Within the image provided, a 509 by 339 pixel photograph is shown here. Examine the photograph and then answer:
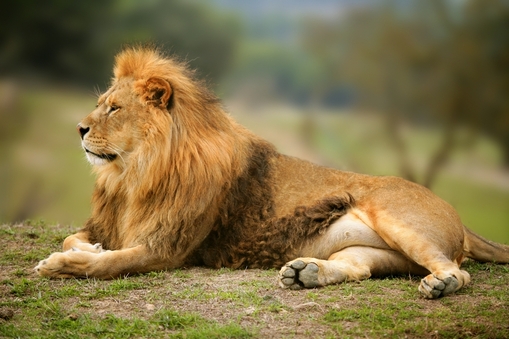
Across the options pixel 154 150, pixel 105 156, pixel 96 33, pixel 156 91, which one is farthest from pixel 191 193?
pixel 96 33

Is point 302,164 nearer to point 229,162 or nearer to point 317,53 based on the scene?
point 229,162

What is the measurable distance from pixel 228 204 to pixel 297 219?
0.51 m

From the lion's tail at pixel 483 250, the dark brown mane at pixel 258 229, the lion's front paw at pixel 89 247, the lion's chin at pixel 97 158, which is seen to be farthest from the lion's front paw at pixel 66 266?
the lion's tail at pixel 483 250

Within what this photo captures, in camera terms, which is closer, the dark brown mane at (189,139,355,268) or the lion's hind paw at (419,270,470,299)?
the lion's hind paw at (419,270,470,299)

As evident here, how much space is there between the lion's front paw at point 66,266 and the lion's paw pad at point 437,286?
2.18 m

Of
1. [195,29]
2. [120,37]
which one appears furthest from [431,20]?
[120,37]

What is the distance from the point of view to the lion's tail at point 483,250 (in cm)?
559

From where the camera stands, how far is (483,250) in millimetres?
5629

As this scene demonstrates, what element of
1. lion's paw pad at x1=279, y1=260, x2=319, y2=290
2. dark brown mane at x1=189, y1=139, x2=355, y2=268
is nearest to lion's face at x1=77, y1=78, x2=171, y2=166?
dark brown mane at x1=189, y1=139, x2=355, y2=268

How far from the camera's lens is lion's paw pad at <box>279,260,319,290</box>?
15.6 ft

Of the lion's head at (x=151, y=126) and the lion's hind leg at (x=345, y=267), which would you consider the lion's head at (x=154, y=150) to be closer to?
the lion's head at (x=151, y=126)

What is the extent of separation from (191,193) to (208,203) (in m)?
0.15

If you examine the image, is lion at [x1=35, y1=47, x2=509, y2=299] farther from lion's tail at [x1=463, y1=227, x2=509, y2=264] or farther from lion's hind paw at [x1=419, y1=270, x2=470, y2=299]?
lion's hind paw at [x1=419, y1=270, x2=470, y2=299]

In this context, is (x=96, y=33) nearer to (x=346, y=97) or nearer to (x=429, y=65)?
(x=346, y=97)
